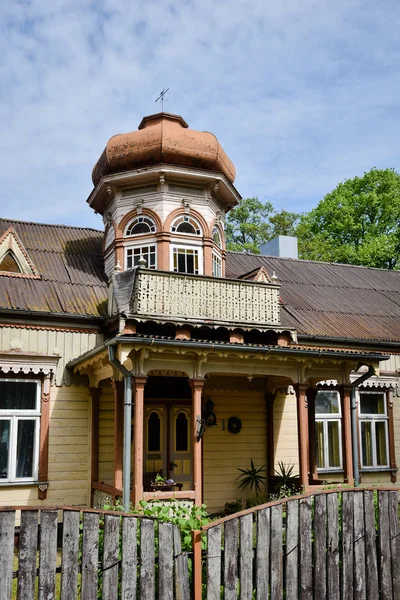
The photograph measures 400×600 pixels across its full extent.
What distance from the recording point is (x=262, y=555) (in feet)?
17.8

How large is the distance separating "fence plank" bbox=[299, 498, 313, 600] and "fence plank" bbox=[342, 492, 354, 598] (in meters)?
0.36

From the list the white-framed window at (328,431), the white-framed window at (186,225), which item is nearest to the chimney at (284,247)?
the white-framed window at (328,431)

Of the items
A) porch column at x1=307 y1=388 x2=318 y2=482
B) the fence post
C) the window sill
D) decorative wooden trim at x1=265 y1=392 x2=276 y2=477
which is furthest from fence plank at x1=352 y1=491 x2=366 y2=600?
decorative wooden trim at x1=265 y1=392 x2=276 y2=477

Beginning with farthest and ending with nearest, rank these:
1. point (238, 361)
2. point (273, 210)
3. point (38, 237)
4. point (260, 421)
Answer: point (273, 210) → point (38, 237) → point (260, 421) → point (238, 361)

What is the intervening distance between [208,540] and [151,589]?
23.5 inches

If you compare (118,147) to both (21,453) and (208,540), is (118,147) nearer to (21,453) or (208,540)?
(21,453)

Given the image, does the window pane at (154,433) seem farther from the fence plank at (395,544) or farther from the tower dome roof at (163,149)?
the fence plank at (395,544)

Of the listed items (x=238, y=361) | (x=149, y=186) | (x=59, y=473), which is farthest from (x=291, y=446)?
(x=149, y=186)

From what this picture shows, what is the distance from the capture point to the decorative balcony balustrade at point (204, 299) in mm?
12383

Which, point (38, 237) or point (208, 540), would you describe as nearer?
point (208, 540)

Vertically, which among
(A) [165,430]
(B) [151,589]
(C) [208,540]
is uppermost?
(A) [165,430]

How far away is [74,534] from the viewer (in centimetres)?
495

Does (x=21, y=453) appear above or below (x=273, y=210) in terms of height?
below

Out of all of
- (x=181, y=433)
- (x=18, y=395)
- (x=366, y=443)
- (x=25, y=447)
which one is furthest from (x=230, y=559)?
(x=366, y=443)
